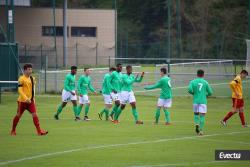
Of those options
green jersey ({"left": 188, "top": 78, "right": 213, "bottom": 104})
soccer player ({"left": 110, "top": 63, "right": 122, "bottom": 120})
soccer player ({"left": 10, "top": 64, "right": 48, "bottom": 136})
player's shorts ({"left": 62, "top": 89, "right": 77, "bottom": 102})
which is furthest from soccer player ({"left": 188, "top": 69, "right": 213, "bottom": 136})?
player's shorts ({"left": 62, "top": 89, "right": 77, "bottom": 102})

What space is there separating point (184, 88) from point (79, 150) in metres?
27.9

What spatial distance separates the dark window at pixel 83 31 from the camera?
6906cm

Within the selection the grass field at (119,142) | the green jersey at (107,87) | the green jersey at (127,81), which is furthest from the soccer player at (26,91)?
the green jersey at (107,87)

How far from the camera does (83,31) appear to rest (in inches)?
2753

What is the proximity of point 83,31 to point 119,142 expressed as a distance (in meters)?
49.9

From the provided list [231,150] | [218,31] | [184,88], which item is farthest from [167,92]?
[218,31]

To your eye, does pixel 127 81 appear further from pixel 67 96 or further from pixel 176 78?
pixel 176 78

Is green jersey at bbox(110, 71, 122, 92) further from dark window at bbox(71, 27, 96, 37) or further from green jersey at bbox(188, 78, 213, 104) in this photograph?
dark window at bbox(71, 27, 96, 37)

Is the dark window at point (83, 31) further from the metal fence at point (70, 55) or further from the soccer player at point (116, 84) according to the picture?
the soccer player at point (116, 84)

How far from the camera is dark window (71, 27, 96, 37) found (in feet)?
227

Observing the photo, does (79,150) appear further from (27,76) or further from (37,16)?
(37,16)

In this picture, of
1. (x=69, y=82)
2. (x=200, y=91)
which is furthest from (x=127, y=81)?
(x=200, y=91)

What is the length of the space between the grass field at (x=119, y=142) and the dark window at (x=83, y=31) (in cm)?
3815

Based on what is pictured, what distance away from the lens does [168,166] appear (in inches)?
632
